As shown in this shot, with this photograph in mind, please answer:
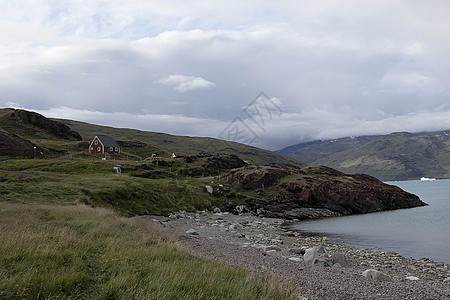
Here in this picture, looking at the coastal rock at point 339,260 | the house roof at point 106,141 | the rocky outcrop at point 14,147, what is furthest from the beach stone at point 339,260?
the house roof at point 106,141

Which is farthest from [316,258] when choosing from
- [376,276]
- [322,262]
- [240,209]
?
[240,209]

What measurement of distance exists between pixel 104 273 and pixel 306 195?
69.9 metres

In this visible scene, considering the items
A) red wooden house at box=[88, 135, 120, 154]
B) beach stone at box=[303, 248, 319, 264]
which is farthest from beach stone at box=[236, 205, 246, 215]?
red wooden house at box=[88, 135, 120, 154]

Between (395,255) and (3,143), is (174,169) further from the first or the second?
(395,255)

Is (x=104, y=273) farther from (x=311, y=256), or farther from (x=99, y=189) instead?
(x=99, y=189)

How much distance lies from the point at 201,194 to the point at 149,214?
68.5 ft

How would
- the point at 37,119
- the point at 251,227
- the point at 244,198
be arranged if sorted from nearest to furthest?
the point at 251,227 → the point at 244,198 → the point at 37,119

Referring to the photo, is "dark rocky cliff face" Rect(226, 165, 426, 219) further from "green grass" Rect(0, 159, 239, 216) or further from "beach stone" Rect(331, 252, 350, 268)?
"beach stone" Rect(331, 252, 350, 268)

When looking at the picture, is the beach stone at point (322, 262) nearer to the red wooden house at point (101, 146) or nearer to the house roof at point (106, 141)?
the red wooden house at point (101, 146)

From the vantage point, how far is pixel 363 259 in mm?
A: 26891

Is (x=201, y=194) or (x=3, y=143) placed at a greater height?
(x=3, y=143)

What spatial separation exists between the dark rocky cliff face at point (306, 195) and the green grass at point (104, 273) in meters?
57.6

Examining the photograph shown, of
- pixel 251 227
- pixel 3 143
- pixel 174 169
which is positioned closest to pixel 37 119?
pixel 3 143

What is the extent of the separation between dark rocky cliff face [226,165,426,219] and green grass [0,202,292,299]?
57584 mm
